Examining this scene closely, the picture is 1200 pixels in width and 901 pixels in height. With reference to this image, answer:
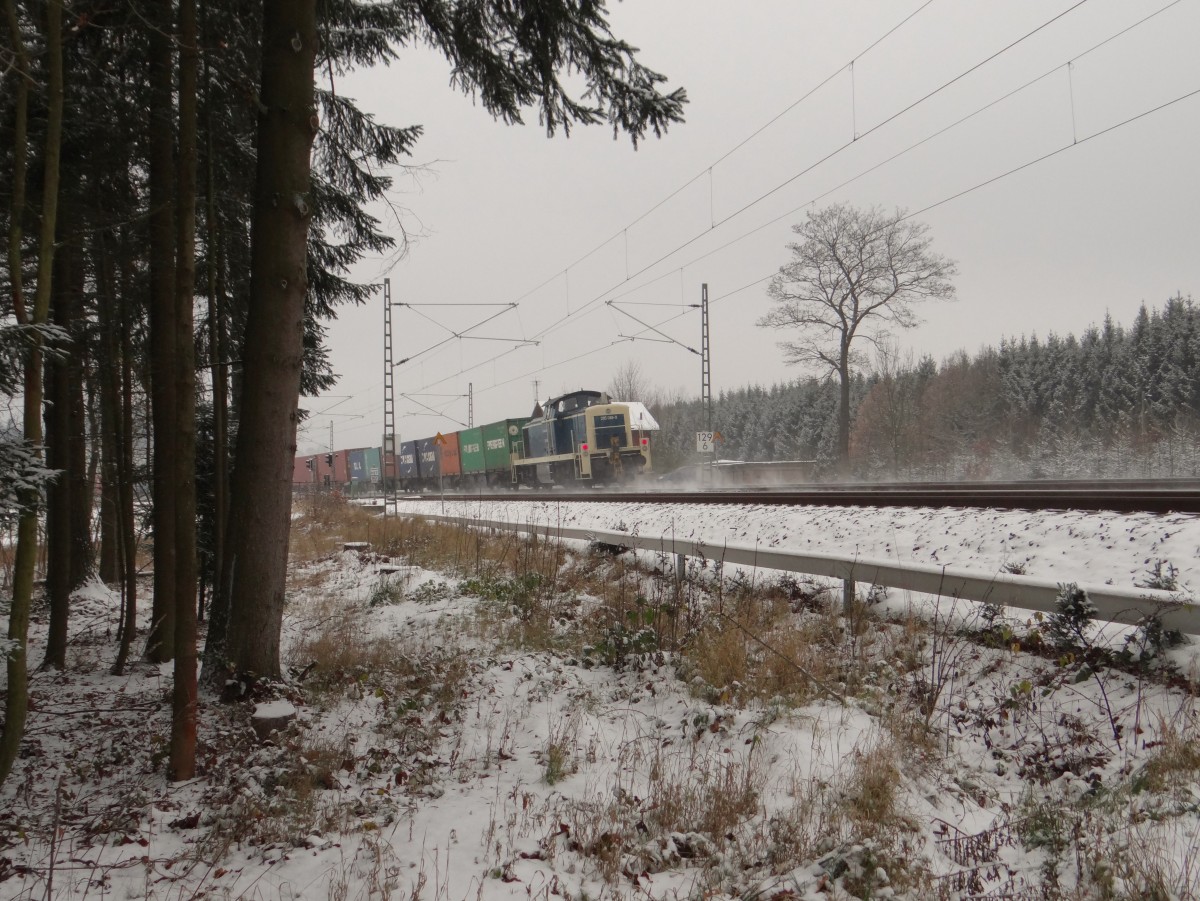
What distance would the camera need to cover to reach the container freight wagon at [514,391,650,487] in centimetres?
2556

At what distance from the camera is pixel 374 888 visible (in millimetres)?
2629

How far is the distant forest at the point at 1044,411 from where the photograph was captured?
23.7 meters

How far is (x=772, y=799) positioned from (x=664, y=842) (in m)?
0.66

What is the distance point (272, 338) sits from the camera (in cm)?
438

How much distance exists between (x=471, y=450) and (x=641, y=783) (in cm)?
3295

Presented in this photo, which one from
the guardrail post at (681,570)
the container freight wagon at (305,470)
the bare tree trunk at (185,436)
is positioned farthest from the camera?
the container freight wagon at (305,470)

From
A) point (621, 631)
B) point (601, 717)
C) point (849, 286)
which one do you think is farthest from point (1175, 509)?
point (849, 286)

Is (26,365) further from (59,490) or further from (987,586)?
(987,586)

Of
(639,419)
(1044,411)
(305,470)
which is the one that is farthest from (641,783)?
(305,470)

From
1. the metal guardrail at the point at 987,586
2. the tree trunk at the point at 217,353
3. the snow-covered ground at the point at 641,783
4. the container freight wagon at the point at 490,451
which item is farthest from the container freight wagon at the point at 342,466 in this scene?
the metal guardrail at the point at 987,586

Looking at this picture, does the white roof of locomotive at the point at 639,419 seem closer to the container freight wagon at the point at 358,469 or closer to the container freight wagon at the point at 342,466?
the container freight wagon at the point at 358,469

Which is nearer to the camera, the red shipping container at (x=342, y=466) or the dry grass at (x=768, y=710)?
the dry grass at (x=768, y=710)

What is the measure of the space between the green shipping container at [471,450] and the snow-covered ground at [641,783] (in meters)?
29.3

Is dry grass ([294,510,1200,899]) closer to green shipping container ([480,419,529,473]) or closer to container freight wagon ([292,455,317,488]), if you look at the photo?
green shipping container ([480,419,529,473])
